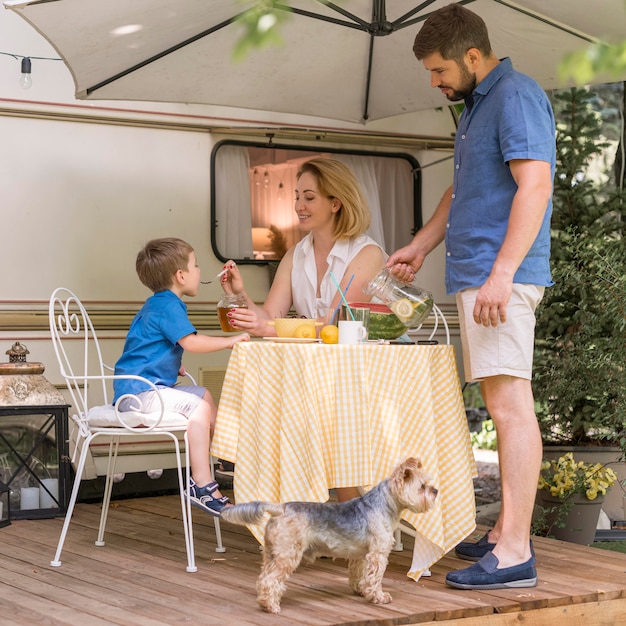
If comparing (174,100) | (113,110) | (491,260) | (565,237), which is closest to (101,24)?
(174,100)

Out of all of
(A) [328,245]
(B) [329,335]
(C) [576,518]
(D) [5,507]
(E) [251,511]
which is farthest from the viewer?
(C) [576,518]

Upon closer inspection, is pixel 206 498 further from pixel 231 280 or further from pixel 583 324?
pixel 583 324

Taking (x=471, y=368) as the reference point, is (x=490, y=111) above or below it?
above

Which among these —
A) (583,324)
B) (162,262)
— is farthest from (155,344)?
(583,324)

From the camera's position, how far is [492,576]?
344 cm

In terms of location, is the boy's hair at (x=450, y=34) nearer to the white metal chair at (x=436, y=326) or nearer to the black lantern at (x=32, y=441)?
the white metal chair at (x=436, y=326)

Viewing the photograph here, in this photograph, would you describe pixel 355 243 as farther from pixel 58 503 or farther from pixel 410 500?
pixel 58 503

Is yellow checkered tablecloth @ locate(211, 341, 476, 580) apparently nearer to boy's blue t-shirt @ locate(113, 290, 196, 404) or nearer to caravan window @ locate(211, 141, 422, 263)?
boy's blue t-shirt @ locate(113, 290, 196, 404)

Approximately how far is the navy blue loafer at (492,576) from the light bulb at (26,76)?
129 inches

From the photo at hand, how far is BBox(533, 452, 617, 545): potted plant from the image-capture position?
4.89 metres

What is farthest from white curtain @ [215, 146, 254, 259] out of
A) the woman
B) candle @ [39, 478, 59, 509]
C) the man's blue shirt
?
the man's blue shirt

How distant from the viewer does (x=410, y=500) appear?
3225mm

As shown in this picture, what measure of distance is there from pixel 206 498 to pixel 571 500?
1928mm

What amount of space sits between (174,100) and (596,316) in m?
2.43
